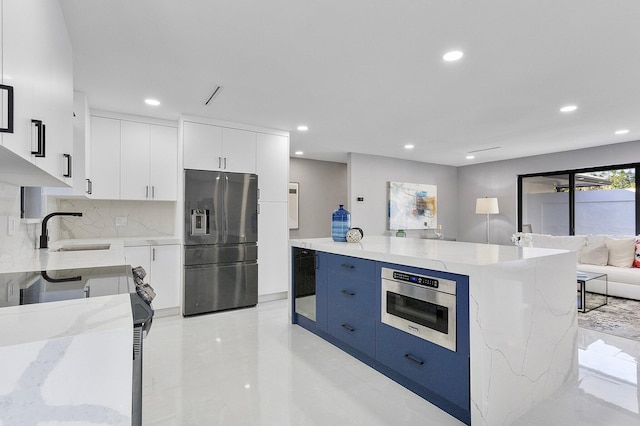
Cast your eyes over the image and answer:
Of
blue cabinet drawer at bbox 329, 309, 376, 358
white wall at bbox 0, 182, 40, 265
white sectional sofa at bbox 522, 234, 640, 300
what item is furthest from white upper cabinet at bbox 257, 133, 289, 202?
white sectional sofa at bbox 522, 234, 640, 300

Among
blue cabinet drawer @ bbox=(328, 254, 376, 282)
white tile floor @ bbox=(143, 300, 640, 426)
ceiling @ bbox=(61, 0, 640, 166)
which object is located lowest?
white tile floor @ bbox=(143, 300, 640, 426)

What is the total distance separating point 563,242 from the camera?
17.8ft

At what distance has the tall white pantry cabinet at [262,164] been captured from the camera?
4.09 metres

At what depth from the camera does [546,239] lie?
563cm

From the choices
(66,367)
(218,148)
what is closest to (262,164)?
(218,148)

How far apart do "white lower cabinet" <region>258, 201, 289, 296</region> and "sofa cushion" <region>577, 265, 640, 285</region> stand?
4.33 meters

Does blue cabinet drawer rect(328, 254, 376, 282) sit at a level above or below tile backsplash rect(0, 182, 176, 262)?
below

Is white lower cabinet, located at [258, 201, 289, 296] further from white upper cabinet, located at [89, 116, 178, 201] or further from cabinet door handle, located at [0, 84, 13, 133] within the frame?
cabinet door handle, located at [0, 84, 13, 133]

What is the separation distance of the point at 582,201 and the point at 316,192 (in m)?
4.83

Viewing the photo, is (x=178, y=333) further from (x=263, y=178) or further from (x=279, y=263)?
(x=263, y=178)

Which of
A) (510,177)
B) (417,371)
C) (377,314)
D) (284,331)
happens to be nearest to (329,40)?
(377,314)

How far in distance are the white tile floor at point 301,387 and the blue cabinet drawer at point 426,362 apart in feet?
0.42

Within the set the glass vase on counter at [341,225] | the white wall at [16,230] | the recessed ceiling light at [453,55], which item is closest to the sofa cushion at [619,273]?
the glass vase on counter at [341,225]

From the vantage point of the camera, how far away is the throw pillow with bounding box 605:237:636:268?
479 centimetres
